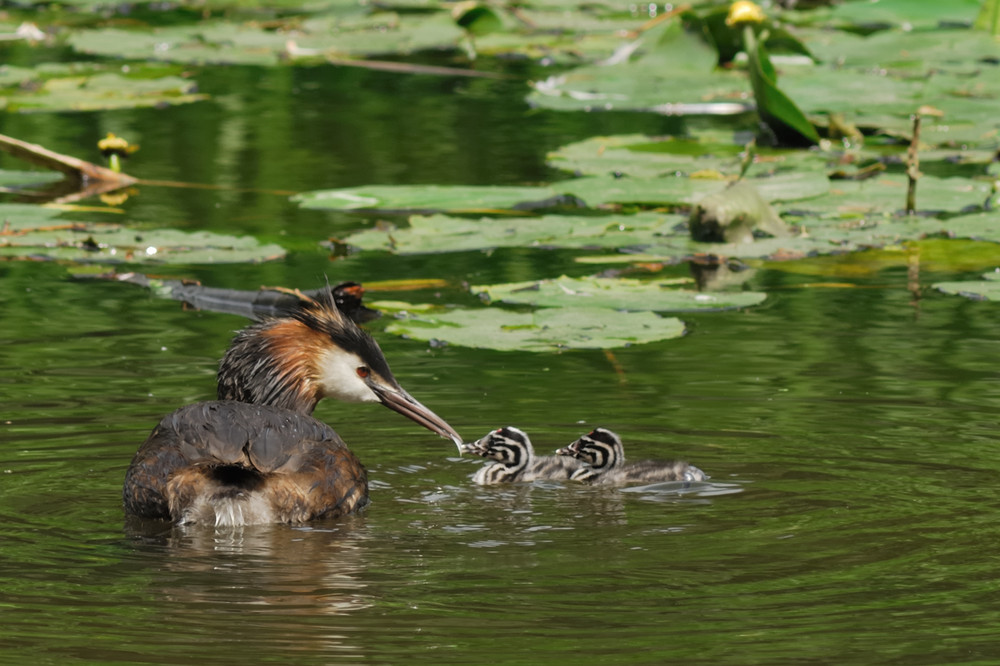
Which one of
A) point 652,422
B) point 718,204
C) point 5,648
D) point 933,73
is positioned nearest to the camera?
point 5,648

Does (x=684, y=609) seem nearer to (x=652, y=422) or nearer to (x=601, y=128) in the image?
(x=652, y=422)

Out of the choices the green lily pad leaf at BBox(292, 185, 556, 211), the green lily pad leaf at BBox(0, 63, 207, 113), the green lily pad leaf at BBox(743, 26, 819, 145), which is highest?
the green lily pad leaf at BBox(743, 26, 819, 145)

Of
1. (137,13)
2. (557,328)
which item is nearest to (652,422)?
(557,328)

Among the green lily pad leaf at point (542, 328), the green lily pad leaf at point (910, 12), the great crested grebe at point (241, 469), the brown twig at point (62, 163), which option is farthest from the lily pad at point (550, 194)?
the green lily pad leaf at point (910, 12)

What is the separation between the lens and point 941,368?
21.1ft

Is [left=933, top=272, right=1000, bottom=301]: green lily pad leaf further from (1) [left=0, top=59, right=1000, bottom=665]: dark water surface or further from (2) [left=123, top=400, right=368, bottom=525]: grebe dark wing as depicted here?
(2) [left=123, top=400, right=368, bottom=525]: grebe dark wing

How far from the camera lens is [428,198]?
9.28 meters

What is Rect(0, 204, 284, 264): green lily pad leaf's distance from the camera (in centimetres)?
820

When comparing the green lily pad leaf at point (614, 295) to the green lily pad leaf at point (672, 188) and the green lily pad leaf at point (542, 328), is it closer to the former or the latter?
the green lily pad leaf at point (542, 328)

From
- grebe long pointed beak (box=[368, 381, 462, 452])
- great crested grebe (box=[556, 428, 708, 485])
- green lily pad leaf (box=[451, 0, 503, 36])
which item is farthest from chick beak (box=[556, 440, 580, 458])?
green lily pad leaf (box=[451, 0, 503, 36])

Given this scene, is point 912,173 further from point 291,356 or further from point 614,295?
point 291,356

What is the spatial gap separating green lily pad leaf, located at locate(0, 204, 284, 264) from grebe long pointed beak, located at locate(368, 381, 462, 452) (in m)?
2.64

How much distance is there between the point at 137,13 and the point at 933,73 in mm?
9739

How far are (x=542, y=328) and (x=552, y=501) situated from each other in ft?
5.22
